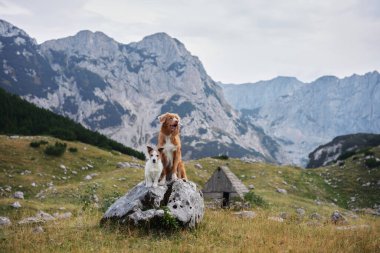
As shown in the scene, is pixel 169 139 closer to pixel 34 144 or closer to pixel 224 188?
pixel 224 188

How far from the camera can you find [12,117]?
63.2 metres

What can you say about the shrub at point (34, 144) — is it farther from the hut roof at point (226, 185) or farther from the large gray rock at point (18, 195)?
the hut roof at point (226, 185)

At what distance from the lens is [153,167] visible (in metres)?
12.7

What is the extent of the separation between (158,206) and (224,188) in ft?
55.1

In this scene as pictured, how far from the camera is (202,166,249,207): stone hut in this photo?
2862 centimetres

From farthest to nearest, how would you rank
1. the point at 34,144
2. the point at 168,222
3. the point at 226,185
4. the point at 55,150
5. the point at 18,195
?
the point at 34,144 < the point at 55,150 < the point at 18,195 < the point at 226,185 < the point at 168,222

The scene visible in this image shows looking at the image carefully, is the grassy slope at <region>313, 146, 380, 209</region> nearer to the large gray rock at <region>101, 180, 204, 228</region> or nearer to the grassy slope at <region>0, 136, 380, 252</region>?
the grassy slope at <region>0, 136, 380, 252</region>

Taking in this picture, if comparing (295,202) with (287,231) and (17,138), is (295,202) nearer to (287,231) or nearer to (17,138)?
(287,231)

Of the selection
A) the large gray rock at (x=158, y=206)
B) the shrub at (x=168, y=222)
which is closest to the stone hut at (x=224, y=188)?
the large gray rock at (x=158, y=206)

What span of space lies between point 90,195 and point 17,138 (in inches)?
881

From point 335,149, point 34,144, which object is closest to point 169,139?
point 34,144

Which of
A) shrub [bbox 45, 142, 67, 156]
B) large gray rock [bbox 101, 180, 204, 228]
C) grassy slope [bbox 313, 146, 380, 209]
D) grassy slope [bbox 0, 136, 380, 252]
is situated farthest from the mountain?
large gray rock [bbox 101, 180, 204, 228]

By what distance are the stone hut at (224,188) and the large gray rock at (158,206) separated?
50.7 feet

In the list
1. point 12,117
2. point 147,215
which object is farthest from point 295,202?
point 12,117
